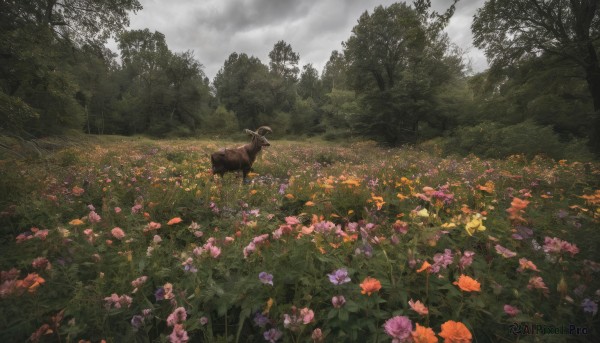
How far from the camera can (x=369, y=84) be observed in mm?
28094

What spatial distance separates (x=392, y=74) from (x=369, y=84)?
259 centimetres

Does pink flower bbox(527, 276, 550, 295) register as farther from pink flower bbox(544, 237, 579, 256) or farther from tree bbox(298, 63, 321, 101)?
tree bbox(298, 63, 321, 101)

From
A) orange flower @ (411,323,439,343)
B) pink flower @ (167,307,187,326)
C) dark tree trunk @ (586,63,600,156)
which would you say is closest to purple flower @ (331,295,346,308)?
orange flower @ (411,323,439,343)

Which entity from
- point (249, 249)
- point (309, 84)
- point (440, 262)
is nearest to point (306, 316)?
point (249, 249)

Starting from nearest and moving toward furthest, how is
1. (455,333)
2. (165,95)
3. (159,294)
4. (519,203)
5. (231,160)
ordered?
1. (455,333)
2. (159,294)
3. (519,203)
4. (231,160)
5. (165,95)

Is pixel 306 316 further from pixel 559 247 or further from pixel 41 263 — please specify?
pixel 41 263

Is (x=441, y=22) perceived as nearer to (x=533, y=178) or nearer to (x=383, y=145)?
(x=533, y=178)

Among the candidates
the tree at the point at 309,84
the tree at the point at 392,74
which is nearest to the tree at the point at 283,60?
the tree at the point at 309,84

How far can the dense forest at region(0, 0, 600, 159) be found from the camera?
10.8m

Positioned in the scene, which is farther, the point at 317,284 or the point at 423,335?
the point at 317,284

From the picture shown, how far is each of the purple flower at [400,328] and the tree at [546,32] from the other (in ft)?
47.8

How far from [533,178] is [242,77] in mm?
50139

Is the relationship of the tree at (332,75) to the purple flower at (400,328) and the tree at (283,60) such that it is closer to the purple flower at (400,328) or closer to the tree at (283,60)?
the tree at (283,60)

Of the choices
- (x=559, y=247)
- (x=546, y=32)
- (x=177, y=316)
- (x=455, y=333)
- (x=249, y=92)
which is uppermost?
(x=249, y=92)
